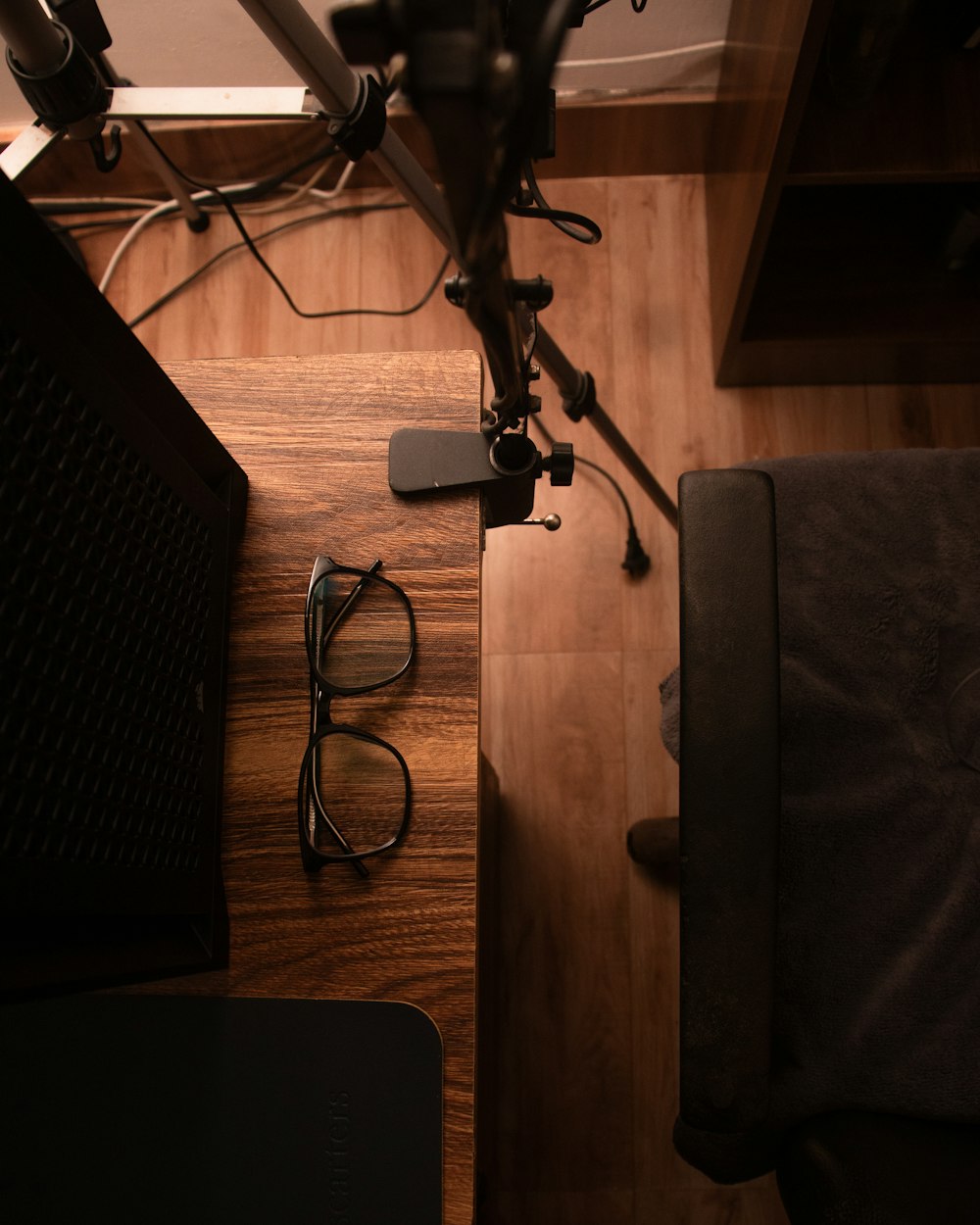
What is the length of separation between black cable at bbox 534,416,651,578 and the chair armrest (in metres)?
0.73

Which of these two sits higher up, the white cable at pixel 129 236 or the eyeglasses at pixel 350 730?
the white cable at pixel 129 236

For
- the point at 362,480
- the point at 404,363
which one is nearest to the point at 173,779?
the point at 362,480

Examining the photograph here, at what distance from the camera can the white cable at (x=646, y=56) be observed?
4.39ft

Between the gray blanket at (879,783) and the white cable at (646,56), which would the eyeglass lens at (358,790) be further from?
the white cable at (646,56)

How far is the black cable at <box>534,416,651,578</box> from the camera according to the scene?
4.51ft

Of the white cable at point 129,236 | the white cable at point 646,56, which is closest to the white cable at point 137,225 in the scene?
the white cable at point 129,236

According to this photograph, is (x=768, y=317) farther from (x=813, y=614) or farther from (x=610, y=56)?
(x=813, y=614)

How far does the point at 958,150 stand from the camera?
106 centimetres

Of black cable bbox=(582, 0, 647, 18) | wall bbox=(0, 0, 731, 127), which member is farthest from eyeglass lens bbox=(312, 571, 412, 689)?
wall bbox=(0, 0, 731, 127)

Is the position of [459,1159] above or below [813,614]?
below

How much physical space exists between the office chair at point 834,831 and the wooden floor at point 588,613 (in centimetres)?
46

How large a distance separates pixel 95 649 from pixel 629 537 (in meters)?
0.97

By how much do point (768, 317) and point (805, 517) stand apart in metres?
0.56

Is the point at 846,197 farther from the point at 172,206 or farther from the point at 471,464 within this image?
the point at 172,206
